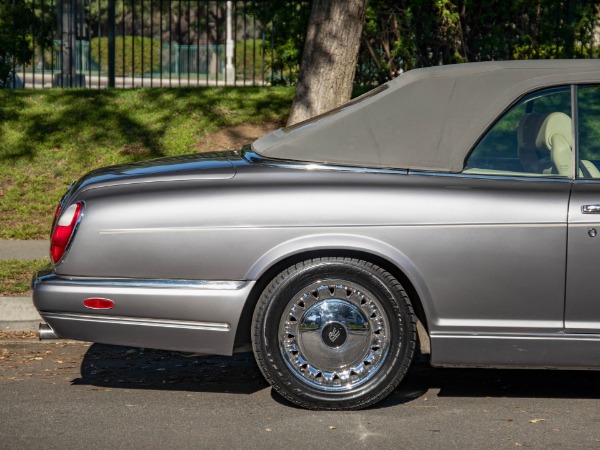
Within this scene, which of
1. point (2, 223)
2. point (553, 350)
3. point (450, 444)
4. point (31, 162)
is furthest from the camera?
point (31, 162)

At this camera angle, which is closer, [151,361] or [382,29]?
[151,361]

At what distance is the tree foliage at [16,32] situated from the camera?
1488cm

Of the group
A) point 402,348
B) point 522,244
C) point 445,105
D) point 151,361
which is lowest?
point 151,361

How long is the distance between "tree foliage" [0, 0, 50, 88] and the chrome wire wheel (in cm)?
1051

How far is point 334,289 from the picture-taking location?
18.0ft

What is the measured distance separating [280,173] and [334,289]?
0.65 m

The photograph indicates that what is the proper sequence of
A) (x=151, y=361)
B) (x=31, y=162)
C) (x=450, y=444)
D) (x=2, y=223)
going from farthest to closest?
(x=31, y=162) < (x=2, y=223) < (x=151, y=361) < (x=450, y=444)

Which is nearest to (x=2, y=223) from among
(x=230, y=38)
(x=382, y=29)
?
(x=382, y=29)

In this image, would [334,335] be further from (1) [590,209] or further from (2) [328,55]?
(2) [328,55]

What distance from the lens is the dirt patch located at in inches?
496

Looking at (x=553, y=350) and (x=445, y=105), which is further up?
(x=445, y=105)

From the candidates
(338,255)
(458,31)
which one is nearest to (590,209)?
(338,255)

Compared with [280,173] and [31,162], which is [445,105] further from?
[31,162]

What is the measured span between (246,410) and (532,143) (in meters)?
2.01
